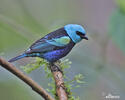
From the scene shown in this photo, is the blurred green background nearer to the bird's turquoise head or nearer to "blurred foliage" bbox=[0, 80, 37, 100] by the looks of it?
"blurred foliage" bbox=[0, 80, 37, 100]

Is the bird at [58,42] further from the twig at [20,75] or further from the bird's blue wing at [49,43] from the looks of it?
the twig at [20,75]

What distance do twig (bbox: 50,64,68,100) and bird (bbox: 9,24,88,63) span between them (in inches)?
11.1

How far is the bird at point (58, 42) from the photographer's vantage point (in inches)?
118

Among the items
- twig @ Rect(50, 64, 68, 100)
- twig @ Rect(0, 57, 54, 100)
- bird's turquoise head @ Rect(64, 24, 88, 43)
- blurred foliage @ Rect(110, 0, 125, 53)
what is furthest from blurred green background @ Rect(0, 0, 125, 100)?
twig @ Rect(0, 57, 54, 100)

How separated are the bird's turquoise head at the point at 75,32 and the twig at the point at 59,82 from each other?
0.57m

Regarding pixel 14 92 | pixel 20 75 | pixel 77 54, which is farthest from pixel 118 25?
pixel 20 75

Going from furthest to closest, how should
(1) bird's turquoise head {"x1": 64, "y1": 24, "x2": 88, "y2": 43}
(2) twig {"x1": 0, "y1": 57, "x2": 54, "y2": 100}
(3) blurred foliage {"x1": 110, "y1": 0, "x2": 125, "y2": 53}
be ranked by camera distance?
(1) bird's turquoise head {"x1": 64, "y1": 24, "x2": 88, "y2": 43} → (3) blurred foliage {"x1": 110, "y1": 0, "x2": 125, "y2": 53} → (2) twig {"x1": 0, "y1": 57, "x2": 54, "y2": 100}

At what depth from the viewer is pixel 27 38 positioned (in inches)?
133

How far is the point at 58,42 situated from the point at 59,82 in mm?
951

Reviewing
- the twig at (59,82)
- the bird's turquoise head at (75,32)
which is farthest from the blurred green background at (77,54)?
the twig at (59,82)

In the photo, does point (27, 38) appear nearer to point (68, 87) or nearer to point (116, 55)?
point (68, 87)

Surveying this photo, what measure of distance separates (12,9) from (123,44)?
256 cm

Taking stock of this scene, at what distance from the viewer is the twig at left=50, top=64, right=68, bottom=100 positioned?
6.41 ft

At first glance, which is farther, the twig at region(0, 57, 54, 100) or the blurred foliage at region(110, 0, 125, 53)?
the blurred foliage at region(110, 0, 125, 53)
